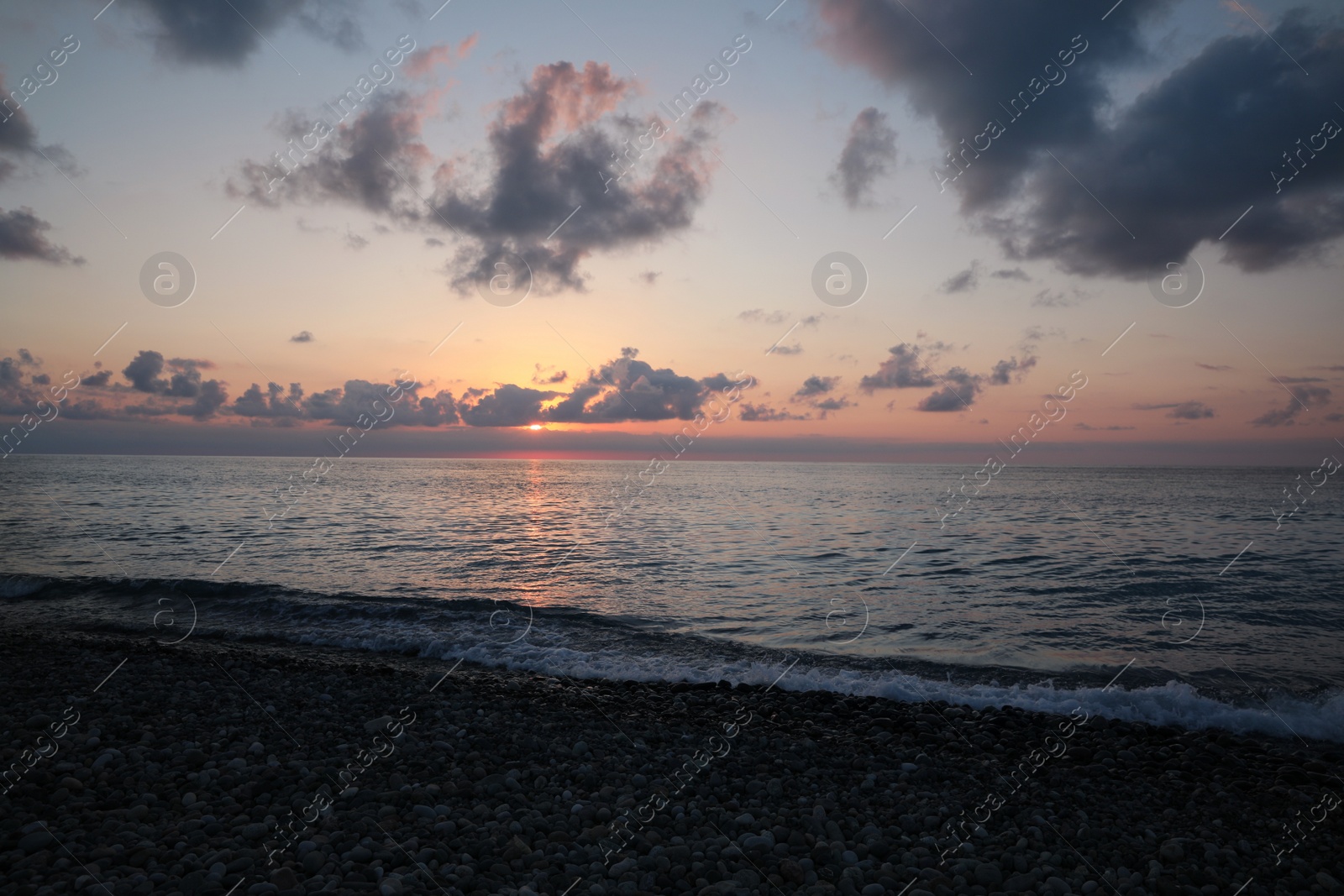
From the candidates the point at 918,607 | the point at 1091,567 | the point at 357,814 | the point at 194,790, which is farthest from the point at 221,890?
the point at 1091,567

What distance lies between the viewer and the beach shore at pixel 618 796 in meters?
5.71

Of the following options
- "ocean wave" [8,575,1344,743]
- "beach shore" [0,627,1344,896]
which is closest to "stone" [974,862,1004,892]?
"beach shore" [0,627,1344,896]

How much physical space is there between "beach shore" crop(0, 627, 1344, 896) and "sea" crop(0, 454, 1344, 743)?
236cm

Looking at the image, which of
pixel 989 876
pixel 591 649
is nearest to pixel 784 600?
pixel 591 649

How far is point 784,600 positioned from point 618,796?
13980mm

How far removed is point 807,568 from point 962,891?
20.7 meters

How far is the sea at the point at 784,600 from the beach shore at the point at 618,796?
7.75 ft

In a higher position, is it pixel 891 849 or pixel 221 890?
pixel 221 890

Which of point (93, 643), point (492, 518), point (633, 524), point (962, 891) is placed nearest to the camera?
point (962, 891)

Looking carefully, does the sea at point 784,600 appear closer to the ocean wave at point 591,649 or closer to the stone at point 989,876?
the ocean wave at point 591,649

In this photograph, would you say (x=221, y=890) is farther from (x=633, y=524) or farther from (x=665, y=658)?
(x=633, y=524)

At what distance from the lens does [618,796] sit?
24.0ft

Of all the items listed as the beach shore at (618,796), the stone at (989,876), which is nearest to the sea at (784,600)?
the beach shore at (618,796)

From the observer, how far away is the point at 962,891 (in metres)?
5.62
